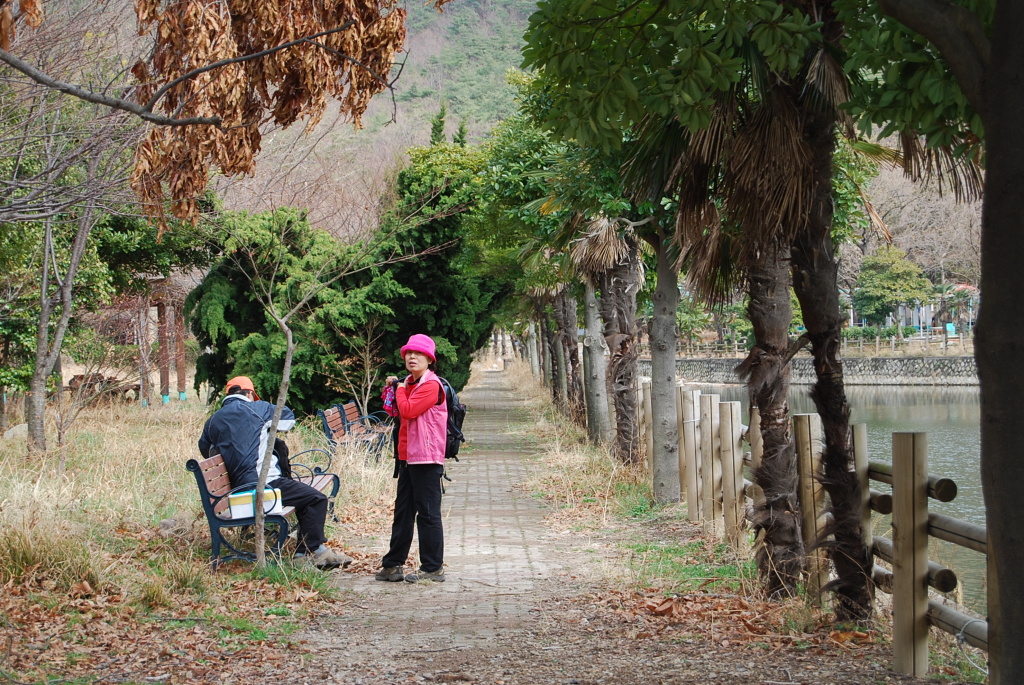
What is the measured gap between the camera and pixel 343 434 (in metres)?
15.0

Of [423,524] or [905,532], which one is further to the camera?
[423,524]

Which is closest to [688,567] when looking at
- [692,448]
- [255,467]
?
[692,448]

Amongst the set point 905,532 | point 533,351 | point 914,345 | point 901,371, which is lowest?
point 901,371

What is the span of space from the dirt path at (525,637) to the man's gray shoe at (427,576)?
8 centimetres

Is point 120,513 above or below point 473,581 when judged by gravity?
above

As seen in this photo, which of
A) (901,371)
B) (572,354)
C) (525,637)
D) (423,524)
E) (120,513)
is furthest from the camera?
(901,371)

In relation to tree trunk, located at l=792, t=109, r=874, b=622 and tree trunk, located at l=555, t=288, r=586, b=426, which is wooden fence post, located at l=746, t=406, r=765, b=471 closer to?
tree trunk, located at l=792, t=109, r=874, b=622

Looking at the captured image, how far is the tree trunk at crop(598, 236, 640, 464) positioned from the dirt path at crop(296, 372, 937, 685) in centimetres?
521

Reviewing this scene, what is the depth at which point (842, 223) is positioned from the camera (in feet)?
37.5

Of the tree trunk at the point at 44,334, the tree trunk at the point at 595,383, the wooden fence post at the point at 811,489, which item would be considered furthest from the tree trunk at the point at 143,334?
the wooden fence post at the point at 811,489

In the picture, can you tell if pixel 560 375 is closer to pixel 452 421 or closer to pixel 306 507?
pixel 452 421

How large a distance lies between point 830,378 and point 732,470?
10.6 ft

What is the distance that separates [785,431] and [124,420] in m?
15.2

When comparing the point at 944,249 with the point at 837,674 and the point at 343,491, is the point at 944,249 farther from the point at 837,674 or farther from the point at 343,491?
the point at 837,674
